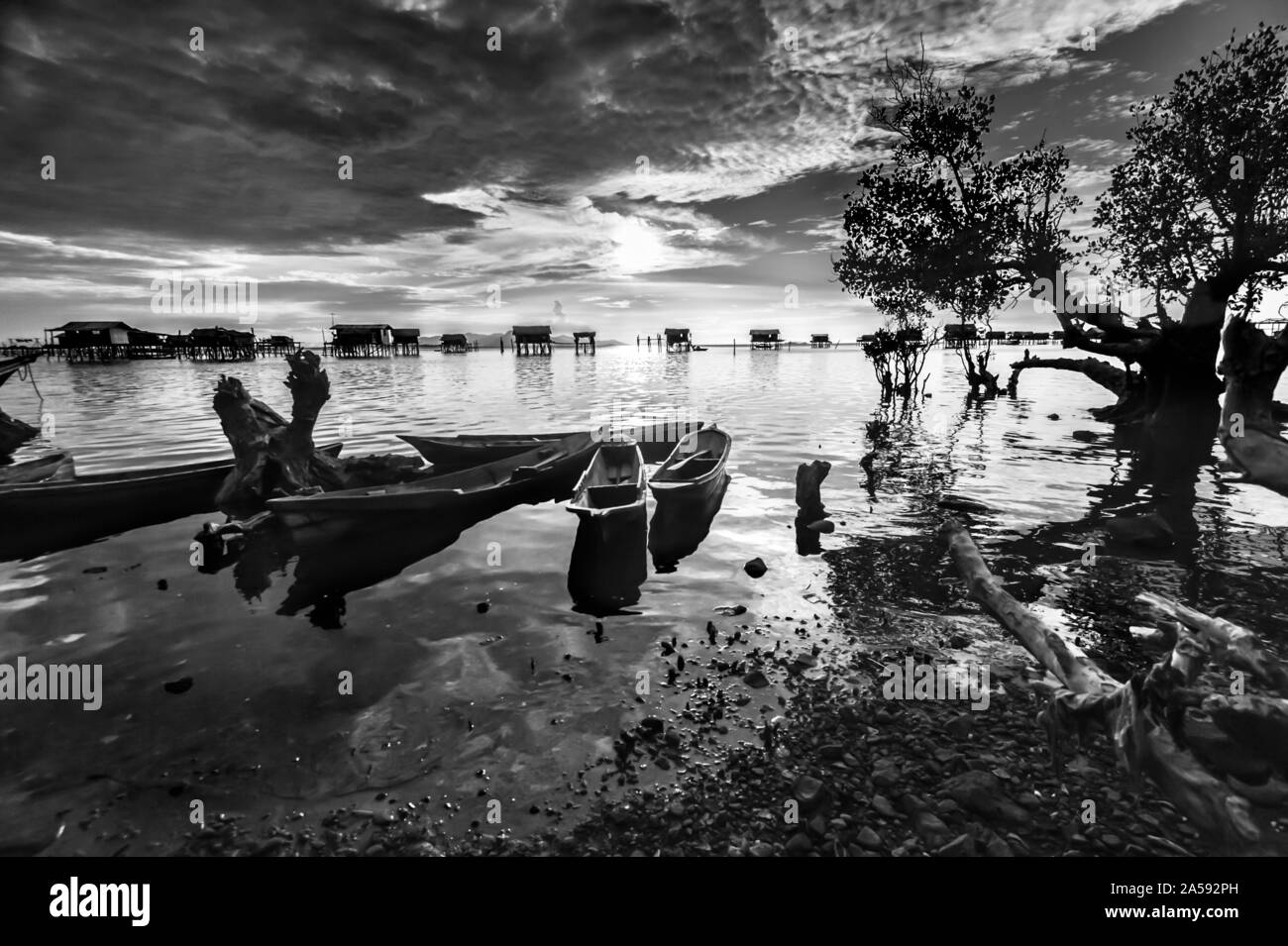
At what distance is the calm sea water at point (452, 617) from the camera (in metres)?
6.09

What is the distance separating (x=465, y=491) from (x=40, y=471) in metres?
12.8

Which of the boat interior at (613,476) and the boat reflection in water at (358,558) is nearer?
the boat reflection in water at (358,558)

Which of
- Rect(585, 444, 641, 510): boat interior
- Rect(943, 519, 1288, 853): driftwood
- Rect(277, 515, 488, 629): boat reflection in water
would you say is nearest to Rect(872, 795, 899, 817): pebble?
Rect(943, 519, 1288, 853): driftwood

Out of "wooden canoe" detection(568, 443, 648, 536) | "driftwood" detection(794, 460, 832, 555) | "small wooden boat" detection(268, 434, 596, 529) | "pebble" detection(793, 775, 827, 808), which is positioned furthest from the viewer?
"driftwood" detection(794, 460, 832, 555)

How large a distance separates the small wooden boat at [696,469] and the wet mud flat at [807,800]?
6.89 m

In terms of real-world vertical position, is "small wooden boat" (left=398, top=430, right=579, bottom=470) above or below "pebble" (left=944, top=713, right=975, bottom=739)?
above

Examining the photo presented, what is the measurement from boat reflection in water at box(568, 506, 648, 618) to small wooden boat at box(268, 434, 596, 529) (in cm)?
383

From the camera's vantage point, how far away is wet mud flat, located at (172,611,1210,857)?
480 centimetres

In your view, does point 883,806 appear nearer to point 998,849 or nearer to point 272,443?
point 998,849

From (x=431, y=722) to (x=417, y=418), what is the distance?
105ft

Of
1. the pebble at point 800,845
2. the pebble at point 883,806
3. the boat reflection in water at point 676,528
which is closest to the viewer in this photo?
the pebble at point 800,845

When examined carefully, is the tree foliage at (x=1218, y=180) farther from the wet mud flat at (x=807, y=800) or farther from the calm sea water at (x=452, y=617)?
the wet mud flat at (x=807, y=800)

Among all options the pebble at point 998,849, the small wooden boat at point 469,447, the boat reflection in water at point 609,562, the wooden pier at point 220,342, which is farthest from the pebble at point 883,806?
the wooden pier at point 220,342

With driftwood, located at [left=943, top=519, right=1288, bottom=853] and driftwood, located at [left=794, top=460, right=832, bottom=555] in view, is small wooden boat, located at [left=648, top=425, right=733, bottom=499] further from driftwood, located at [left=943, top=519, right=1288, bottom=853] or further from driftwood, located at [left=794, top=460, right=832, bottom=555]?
driftwood, located at [left=943, top=519, right=1288, bottom=853]
